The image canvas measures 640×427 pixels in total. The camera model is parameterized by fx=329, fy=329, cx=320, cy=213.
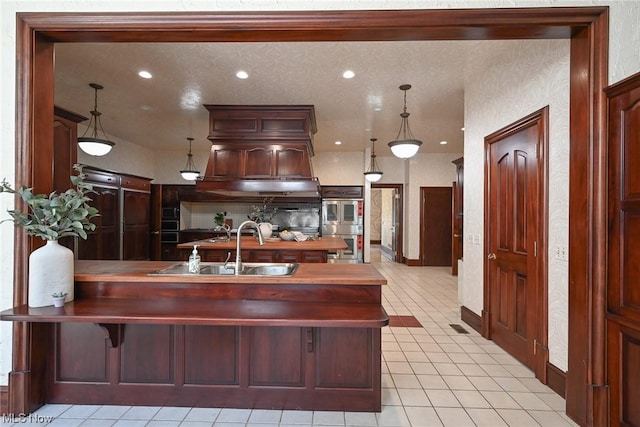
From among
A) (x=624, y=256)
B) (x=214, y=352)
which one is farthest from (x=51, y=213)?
(x=624, y=256)

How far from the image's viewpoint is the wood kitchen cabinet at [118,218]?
5336 millimetres

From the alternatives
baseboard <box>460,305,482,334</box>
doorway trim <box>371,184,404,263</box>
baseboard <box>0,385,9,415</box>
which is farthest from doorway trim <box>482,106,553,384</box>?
doorway trim <box>371,184,404,263</box>

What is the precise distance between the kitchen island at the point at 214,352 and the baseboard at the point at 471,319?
1.92m

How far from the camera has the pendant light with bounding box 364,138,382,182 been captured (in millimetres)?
6703

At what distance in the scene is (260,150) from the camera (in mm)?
4578

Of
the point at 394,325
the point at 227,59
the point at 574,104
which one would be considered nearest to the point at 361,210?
the point at 394,325

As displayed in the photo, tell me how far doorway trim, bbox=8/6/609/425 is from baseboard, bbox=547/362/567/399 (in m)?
0.24

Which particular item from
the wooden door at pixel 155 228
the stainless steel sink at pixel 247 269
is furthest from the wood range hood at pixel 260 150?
the wooden door at pixel 155 228

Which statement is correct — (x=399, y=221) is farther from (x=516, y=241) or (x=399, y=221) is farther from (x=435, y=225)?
(x=516, y=241)

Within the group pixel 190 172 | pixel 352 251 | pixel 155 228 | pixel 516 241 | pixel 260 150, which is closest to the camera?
pixel 516 241

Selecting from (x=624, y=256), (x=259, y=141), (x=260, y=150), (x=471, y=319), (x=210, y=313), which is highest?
(x=259, y=141)

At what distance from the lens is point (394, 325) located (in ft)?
12.1

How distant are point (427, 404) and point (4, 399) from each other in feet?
8.78

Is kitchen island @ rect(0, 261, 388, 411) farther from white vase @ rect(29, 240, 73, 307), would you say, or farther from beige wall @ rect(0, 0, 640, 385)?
beige wall @ rect(0, 0, 640, 385)
